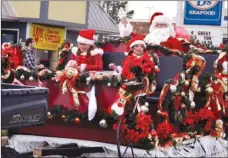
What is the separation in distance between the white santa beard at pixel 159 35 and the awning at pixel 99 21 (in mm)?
12908

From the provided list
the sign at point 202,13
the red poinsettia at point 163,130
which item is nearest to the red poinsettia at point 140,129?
the red poinsettia at point 163,130

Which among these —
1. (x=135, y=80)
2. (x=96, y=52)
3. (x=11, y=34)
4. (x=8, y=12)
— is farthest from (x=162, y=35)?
(x=11, y=34)

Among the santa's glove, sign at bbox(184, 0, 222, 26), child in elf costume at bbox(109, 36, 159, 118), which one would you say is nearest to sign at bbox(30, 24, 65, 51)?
sign at bbox(184, 0, 222, 26)

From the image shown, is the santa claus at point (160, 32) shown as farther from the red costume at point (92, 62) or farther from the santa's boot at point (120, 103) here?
the santa's boot at point (120, 103)

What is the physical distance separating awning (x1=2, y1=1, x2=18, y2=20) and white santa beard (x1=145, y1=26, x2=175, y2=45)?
10.6m

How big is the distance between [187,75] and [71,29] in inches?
548

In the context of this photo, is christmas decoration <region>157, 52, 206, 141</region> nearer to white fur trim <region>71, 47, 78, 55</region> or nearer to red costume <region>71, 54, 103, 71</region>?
red costume <region>71, 54, 103, 71</region>

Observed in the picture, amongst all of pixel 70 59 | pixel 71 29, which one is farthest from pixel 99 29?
pixel 70 59

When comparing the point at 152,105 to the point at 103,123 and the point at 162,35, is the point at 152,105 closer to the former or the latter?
the point at 103,123

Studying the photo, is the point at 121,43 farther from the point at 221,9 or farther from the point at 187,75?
the point at 221,9

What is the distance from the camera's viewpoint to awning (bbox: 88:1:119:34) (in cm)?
1839

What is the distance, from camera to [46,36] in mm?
17156

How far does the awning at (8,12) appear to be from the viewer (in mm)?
15281

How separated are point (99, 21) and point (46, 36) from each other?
2.61 meters
